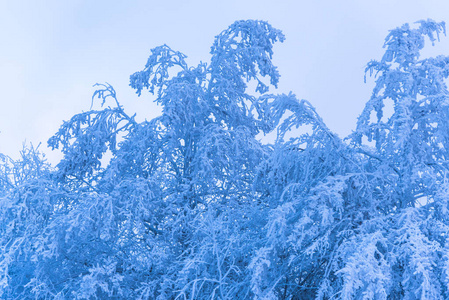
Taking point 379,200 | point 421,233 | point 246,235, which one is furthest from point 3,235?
point 421,233

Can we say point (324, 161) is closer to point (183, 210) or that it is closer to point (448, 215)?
point (448, 215)

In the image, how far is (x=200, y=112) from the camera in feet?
38.2

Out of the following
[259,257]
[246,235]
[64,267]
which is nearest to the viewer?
[259,257]

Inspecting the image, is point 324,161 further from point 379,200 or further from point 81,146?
point 81,146

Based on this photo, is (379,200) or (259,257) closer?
(259,257)

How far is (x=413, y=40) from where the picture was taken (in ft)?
26.7

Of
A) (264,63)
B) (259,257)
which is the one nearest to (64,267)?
(259,257)

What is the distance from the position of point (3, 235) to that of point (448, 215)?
7.86 meters

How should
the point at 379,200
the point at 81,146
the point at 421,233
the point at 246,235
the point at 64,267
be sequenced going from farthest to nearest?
the point at 81,146, the point at 64,267, the point at 246,235, the point at 379,200, the point at 421,233

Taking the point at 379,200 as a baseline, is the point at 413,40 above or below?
above

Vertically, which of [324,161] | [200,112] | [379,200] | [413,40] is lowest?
[379,200]

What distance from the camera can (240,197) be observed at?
11.3 m

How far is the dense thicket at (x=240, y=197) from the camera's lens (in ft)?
21.6

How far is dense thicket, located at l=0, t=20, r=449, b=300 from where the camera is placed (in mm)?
6582
